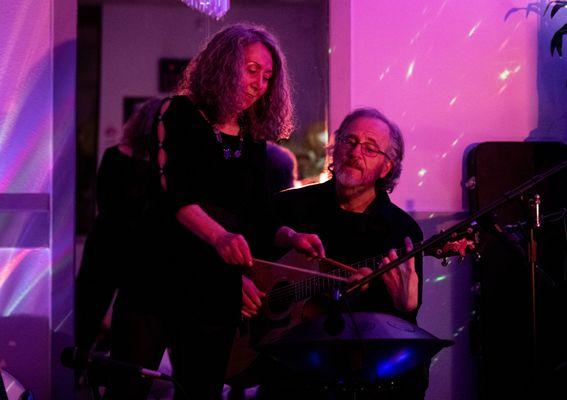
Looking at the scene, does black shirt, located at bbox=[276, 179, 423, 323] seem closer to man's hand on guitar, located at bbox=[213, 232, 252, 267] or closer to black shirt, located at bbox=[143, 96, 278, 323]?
black shirt, located at bbox=[143, 96, 278, 323]

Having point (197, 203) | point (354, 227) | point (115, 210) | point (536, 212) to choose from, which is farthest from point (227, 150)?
point (115, 210)

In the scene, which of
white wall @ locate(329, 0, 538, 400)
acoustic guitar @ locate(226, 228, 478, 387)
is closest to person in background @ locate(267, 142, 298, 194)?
white wall @ locate(329, 0, 538, 400)

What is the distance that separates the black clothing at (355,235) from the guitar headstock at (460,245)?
1.26 feet

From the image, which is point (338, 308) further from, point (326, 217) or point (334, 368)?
point (326, 217)

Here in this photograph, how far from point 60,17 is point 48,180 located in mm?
705

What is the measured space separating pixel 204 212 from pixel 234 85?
42 cm

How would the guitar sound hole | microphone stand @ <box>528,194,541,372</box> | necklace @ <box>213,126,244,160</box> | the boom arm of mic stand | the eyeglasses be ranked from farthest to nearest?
the eyeglasses → the guitar sound hole → necklace @ <box>213,126,244,160</box> → microphone stand @ <box>528,194,541,372</box> → the boom arm of mic stand

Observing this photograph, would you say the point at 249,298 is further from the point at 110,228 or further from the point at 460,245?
the point at 110,228

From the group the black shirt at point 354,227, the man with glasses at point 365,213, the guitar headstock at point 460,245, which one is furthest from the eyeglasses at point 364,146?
the guitar headstock at point 460,245

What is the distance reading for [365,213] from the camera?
261 cm

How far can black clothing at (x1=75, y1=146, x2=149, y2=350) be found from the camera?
317 cm

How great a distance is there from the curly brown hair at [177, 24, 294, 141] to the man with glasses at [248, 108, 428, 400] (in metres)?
0.38

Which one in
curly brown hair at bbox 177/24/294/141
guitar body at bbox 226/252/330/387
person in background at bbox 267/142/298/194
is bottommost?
guitar body at bbox 226/252/330/387

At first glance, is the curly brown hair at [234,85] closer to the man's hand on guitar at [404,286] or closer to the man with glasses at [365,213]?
the man with glasses at [365,213]
